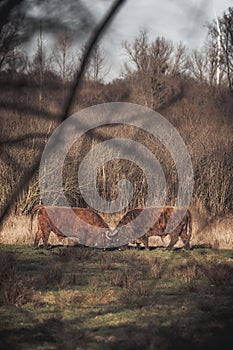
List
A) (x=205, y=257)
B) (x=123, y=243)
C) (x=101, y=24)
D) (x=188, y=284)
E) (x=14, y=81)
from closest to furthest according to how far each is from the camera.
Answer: (x=101, y=24) → (x=14, y=81) → (x=188, y=284) → (x=205, y=257) → (x=123, y=243)

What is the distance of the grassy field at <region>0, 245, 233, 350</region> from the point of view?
364cm

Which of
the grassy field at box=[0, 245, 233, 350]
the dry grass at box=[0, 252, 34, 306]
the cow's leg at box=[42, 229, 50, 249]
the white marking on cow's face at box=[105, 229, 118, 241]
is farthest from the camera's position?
the white marking on cow's face at box=[105, 229, 118, 241]

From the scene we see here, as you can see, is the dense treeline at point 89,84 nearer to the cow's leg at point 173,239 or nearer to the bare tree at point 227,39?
the bare tree at point 227,39

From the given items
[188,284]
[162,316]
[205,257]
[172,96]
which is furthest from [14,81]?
[205,257]

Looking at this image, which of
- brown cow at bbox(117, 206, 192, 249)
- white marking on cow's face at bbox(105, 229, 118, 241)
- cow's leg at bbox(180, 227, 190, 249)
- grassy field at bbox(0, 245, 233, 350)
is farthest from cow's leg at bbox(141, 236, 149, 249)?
grassy field at bbox(0, 245, 233, 350)

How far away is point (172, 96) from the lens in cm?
186

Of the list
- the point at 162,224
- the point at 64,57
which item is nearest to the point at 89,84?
the point at 64,57

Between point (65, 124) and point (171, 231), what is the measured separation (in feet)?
29.0

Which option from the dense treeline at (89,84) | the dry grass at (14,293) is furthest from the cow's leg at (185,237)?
the dense treeline at (89,84)

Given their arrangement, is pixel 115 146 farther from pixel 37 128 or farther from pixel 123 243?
pixel 123 243

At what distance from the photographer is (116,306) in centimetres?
483

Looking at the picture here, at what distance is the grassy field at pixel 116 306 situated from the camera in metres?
3.64

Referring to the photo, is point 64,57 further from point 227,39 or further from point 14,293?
point 14,293

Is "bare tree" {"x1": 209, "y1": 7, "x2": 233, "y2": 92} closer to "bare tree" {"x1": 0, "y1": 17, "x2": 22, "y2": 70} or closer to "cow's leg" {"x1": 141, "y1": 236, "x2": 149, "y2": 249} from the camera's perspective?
"bare tree" {"x1": 0, "y1": 17, "x2": 22, "y2": 70}
